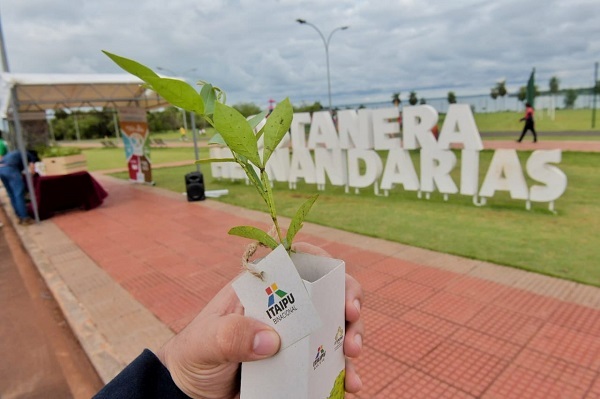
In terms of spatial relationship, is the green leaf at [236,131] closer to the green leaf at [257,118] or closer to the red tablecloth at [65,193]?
the green leaf at [257,118]

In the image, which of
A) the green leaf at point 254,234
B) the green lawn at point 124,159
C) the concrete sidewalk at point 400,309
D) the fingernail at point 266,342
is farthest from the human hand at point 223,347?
the green lawn at point 124,159

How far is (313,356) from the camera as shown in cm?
85

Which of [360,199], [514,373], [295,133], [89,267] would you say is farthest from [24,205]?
[514,373]

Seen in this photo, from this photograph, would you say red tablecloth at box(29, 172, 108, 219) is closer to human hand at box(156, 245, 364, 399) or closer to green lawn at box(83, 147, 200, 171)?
human hand at box(156, 245, 364, 399)

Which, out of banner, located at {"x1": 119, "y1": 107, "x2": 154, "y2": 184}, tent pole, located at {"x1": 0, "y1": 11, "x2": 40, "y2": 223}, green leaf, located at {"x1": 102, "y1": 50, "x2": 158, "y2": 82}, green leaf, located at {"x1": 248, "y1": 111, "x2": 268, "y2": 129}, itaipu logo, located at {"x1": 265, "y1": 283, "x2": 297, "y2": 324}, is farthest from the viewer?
banner, located at {"x1": 119, "y1": 107, "x2": 154, "y2": 184}

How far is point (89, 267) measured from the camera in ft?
18.9

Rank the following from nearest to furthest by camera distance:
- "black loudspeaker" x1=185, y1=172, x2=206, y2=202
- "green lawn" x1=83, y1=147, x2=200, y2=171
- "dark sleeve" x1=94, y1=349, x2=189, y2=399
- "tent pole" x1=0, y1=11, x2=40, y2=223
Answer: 1. "dark sleeve" x1=94, y1=349, x2=189, y2=399
2. "tent pole" x1=0, y1=11, x2=40, y2=223
3. "black loudspeaker" x1=185, y1=172, x2=206, y2=202
4. "green lawn" x1=83, y1=147, x2=200, y2=171

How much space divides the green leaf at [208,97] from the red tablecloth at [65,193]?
9.62m

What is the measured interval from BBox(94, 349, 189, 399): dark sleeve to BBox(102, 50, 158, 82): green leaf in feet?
2.53

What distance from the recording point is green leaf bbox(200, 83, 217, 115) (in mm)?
793

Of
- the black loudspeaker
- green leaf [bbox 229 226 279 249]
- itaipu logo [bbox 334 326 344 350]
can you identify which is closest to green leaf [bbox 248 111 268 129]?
green leaf [bbox 229 226 279 249]

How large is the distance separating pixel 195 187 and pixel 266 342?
9233 millimetres

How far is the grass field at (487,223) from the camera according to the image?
5004 millimetres

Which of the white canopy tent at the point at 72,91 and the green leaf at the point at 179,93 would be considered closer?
the green leaf at the point at 179,93
